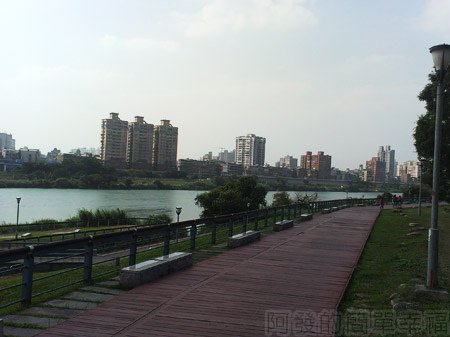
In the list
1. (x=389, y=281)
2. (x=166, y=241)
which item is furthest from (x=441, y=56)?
(x=166, y=241)

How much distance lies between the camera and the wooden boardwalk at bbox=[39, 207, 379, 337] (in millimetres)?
5730

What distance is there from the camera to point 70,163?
109 m

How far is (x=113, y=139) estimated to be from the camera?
171125 mm

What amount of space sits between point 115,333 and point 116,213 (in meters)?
40.0

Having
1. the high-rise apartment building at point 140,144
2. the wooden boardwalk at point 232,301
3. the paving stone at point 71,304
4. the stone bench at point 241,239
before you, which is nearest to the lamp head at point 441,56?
the wooden boardwalk at point 232,301

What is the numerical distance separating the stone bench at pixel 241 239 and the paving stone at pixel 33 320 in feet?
25.5

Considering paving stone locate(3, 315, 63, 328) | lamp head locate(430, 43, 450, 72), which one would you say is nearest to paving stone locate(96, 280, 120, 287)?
paving stone locate(3, 315, 63, 328)

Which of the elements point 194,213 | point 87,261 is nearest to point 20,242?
point 87,261

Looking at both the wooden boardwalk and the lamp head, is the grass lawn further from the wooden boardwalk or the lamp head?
the lamp head

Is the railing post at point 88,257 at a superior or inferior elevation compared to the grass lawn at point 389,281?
superior

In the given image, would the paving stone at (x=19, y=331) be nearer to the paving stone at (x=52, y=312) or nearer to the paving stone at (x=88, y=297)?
the paving stone at (x=52, y=312)

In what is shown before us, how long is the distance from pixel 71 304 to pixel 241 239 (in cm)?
757

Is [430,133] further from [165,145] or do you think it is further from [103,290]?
[165,145]

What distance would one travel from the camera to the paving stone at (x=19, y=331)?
5.23m
